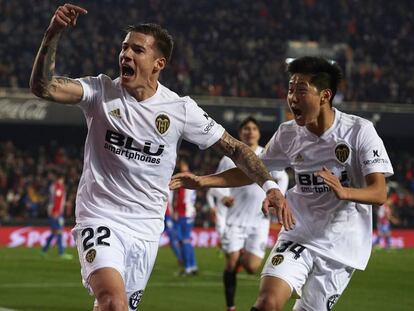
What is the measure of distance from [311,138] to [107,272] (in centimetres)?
204

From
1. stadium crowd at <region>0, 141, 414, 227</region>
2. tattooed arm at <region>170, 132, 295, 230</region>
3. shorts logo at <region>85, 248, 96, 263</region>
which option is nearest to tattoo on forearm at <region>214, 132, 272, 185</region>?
tattooed arm at <region>170, 132, 295, 230</region>

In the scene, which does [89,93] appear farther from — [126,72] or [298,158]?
[298,158]

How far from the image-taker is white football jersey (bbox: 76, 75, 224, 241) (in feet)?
22.3

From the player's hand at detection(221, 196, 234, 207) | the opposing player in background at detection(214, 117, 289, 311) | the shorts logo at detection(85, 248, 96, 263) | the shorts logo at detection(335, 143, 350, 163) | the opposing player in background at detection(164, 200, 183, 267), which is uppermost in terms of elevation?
the shorts logo at detection(335, 143, 350, 163)

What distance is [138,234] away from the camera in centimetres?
684

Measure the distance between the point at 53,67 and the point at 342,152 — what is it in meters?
2.28

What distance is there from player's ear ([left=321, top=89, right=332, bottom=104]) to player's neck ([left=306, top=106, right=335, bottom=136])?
6 centimetres

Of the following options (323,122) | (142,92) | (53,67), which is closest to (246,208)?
(323,122)

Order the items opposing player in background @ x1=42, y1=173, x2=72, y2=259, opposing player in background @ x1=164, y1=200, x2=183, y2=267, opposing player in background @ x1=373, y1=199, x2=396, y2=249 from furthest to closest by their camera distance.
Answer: opposing player in background @ x1=373, y1=199, x2=396, y2=249
opposing player in background @ x1=42, y1=173, x2=72, y2=259
opposing player in background @ x1=164, y1=200, x2=183, y2=267

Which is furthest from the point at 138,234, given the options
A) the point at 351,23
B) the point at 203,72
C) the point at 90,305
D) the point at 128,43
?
the point at 351,23

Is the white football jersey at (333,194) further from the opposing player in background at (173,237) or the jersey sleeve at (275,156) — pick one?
the opposing player in background at (173,237)

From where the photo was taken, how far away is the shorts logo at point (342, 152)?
24.1 feet

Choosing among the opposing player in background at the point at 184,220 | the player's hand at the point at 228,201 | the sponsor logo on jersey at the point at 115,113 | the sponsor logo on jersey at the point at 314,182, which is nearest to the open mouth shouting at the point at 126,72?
the sponsor logo on jersey at the point at 115,113

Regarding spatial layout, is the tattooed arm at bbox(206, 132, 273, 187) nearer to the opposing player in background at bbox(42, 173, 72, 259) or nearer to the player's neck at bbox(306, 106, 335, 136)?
the player's neck at bbox(306, 106, 335, 136)
